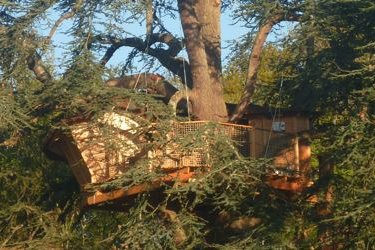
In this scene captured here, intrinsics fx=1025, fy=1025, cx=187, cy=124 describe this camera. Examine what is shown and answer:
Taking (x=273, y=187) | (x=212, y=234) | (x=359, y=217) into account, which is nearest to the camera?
(x=359, y=217)

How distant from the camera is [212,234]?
47.3 ft

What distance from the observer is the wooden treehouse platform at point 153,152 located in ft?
42.4

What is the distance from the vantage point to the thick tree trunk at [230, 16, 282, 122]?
14.2 meters

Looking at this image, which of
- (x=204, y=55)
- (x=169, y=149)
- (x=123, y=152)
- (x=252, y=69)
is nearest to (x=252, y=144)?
(x=252, y=69)

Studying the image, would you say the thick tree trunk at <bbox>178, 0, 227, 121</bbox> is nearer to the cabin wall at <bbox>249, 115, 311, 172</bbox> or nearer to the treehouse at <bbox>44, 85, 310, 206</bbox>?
the treehouse at <bbox>44, 85, 310, 206</bbox>

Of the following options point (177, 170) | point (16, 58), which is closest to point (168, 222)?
point (177, 170)

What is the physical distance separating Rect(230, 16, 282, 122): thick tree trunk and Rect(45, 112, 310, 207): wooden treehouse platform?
0.39 metres

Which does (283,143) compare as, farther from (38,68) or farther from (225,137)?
(38,68)

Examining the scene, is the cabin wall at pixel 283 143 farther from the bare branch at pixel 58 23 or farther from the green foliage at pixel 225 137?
the bare branch at pixel 58 23

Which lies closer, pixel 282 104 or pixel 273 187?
pixel 273 187

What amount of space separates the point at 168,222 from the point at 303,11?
132 inches

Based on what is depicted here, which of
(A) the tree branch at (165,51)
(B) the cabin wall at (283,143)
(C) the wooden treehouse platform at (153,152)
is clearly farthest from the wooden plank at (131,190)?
(A) the tree branch at (165,51)

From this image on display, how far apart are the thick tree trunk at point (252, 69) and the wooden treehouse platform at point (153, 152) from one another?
385 millimetres

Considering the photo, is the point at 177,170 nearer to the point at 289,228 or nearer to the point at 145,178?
the point at 145,178
